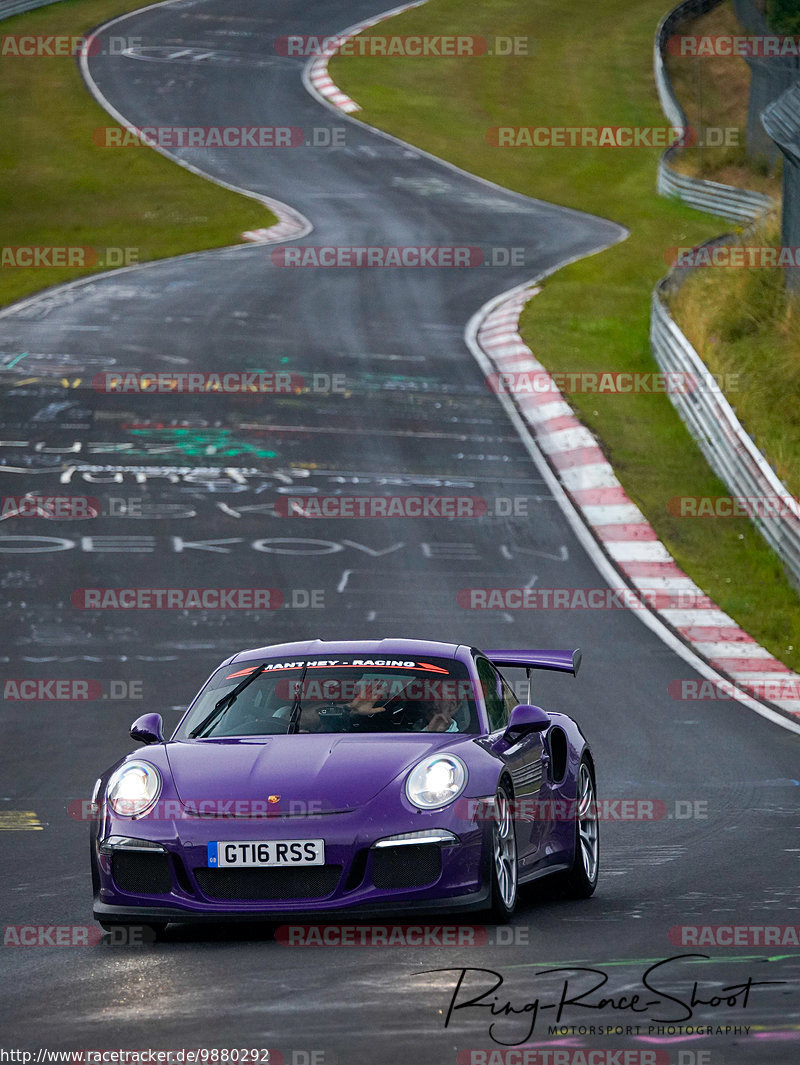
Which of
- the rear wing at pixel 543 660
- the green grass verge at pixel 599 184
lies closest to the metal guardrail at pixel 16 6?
the green grass verge at pixel 599 184

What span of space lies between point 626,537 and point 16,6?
4485 cm

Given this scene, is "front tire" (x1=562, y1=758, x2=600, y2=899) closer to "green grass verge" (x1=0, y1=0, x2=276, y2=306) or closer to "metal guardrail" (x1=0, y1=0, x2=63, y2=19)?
"green grass verge" (x1=0, y1=0, x2=276, y2=306)

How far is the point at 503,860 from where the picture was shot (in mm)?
7035

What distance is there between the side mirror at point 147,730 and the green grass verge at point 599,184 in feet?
27.7

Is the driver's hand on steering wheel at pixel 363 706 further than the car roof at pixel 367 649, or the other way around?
the car roof at pixel 367 649

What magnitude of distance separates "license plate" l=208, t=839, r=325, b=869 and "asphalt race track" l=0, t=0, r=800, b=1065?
324 millimetres

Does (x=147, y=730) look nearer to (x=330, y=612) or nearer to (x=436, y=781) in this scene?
(x=436, y=781)

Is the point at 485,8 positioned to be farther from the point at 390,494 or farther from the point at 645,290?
the point at 390,494

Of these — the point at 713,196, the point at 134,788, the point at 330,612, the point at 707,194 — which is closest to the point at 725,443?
the point at 330,612

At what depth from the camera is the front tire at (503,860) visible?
6.84 meters

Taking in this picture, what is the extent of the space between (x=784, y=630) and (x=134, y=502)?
708cm

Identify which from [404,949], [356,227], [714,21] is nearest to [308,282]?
[356,227]

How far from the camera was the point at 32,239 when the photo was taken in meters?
35.5

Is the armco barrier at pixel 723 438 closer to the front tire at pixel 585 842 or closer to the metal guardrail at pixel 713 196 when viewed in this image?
the metal guardrail at pixel 713 196
